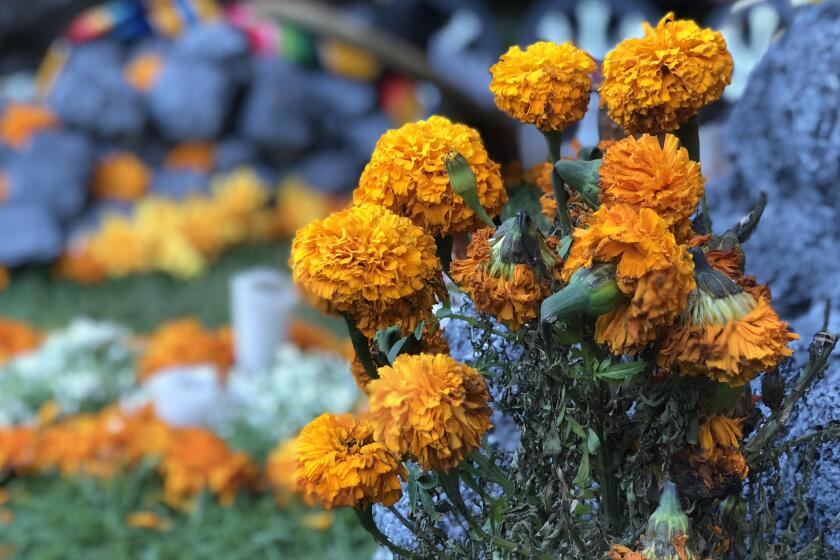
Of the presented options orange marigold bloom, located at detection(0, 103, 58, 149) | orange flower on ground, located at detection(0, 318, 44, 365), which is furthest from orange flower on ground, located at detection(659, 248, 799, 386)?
orange marigold bloom, located at detection(0, 103, 58, 149)

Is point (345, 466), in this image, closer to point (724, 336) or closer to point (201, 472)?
point (724, 336)

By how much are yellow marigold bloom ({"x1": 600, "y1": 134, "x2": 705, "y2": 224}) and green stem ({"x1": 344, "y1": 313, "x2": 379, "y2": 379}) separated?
0.26m

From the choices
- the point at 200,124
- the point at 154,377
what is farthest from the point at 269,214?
the point at 154,377

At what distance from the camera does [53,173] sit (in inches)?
169

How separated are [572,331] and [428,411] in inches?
5.3

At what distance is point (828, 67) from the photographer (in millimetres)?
1265

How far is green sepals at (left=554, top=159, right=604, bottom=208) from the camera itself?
2.64ft

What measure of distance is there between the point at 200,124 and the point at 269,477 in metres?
2.56

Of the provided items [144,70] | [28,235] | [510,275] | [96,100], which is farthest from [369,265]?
[144,70]

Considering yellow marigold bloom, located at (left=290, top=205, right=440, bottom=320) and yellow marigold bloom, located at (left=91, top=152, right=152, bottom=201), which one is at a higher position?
yellow marigold bloom, located at (left=91, top=152, right=152, bottom=201)

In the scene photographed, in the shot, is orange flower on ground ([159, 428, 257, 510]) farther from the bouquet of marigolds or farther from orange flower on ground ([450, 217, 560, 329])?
orange flower on ground ([450, 217, 560, 329])

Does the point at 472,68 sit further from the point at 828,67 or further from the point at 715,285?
the point at 715,285

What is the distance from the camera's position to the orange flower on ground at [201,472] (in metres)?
2.27

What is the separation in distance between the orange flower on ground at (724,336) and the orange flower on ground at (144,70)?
418 cm
